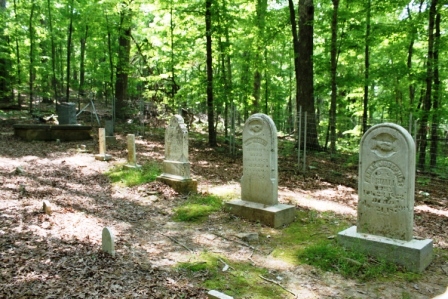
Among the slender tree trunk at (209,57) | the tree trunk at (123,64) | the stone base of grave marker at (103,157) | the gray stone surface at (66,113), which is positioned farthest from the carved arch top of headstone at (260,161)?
the tree trunk at (123,64)

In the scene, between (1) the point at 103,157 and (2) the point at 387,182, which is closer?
(2) the point at 387,182

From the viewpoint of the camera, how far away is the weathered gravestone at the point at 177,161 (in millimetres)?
→ 8539

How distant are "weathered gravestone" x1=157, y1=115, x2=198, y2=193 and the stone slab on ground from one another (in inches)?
315

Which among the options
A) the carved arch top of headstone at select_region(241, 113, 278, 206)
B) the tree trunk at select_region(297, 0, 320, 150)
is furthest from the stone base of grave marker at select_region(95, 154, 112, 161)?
the tree trunk at select_region(297, 0, 320, 150)

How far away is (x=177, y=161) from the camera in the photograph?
29.0 ft

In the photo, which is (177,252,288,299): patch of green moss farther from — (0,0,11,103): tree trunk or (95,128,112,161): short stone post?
(0,0,11,103): tree trunk

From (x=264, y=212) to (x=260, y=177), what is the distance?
0.70m

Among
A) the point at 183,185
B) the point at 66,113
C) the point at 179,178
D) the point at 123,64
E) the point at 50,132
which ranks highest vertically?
the point at 123,64

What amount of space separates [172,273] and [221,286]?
67cm

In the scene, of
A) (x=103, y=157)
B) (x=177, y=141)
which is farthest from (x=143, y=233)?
(x=103, y=157)

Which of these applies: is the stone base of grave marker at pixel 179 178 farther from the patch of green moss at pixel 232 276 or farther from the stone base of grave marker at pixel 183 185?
the patch of green moss at pixel 232 276

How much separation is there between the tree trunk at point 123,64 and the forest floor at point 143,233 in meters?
9.03

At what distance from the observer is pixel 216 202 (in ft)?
25.3

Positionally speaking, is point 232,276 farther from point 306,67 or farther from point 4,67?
point 4,67
